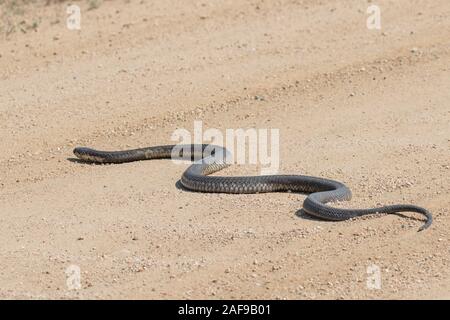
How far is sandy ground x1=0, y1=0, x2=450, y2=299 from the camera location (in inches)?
365

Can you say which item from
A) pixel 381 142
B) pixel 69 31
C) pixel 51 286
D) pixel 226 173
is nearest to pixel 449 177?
pixel 381 142

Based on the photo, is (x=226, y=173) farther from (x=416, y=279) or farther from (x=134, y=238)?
(x=416, y=279)

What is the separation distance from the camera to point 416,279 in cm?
897

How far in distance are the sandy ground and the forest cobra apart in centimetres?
14

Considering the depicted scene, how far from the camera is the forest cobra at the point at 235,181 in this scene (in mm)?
10500

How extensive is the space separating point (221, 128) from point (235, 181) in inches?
84.0

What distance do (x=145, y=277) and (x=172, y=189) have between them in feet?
9.38

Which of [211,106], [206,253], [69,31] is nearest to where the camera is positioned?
[206,253]

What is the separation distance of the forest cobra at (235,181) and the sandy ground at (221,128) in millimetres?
138

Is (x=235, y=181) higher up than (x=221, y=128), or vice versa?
(x=221, y=128)

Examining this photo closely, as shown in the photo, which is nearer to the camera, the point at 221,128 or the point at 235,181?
the point at 235,181

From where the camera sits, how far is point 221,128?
544 inches

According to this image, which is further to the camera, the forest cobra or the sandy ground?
the forest cobra

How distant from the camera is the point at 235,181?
38.7 ft
